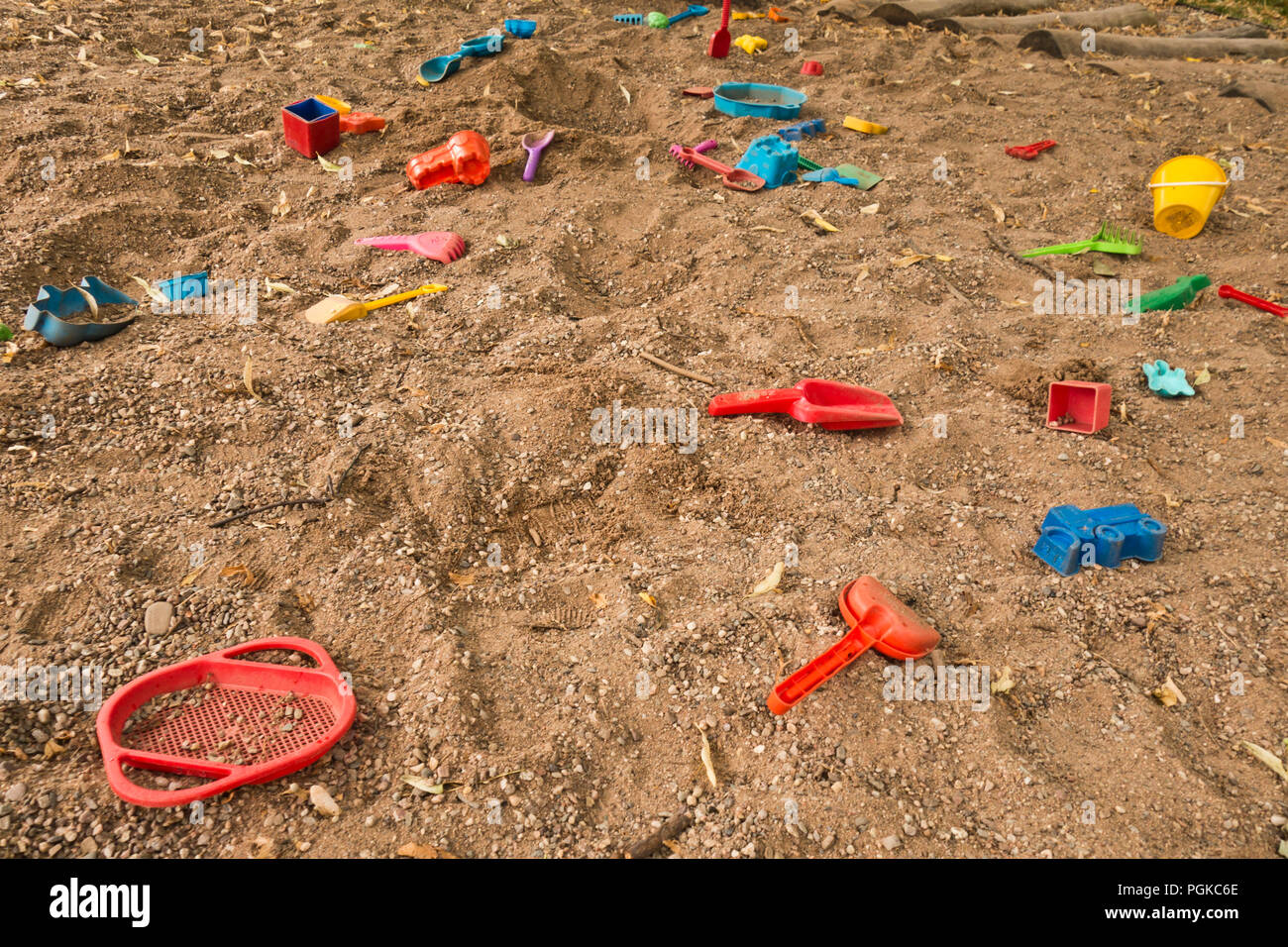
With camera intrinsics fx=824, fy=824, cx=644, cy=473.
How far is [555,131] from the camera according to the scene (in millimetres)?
4379

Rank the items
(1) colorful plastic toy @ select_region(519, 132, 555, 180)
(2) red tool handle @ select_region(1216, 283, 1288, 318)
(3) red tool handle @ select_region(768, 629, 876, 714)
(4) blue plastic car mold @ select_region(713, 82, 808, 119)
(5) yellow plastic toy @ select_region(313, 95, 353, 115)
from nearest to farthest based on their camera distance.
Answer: (3) red tool handle @ select_region(768, 629, 876, 714) → (2) red tool handle @ select_region(1216, 283, 1288, 318) → (1) colorful plastic toy @ select_region(519, 132, 555, 180) → (5) yellow plastic toy @ select_region(313, 95, 353, 115) → (4) blue plastic car mold @ select_region(713, 82, 808, 119)

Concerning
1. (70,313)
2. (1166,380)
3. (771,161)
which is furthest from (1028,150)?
(70,313)

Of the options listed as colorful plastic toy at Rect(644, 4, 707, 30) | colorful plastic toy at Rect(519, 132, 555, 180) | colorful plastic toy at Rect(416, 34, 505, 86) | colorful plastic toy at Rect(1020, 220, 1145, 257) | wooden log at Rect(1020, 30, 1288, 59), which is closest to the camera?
colorful plastic toy at Rect(1020, 220, 1145, 257)

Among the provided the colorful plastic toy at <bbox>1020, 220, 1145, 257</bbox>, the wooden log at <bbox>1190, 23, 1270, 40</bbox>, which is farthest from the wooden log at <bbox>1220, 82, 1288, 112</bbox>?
the colorful plastic toy at <bbox>1020, 220, 1145, 257</bbox>

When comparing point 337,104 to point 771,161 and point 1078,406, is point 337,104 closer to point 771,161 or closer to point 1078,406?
point 771,161

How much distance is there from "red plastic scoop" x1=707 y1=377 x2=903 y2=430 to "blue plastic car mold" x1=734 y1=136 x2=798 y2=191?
1.86 meters

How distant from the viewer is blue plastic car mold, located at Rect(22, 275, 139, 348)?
2.87 m

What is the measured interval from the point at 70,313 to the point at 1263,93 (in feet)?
22.0

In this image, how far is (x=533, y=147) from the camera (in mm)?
4207

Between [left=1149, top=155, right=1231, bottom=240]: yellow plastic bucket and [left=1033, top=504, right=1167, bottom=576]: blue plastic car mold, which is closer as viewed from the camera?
[left=1033, top=504, right=1167, bottom=576]: blue plastic car mold

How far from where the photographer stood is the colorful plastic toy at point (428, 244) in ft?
11.5

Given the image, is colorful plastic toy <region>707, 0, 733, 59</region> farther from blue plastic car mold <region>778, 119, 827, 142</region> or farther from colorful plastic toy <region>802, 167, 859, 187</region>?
colorful plastic toy <region>802, 167, 859, 187</region>

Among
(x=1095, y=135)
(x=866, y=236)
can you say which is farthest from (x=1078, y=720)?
(x=1095, y=135)

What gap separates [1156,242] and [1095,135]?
1.25 m
